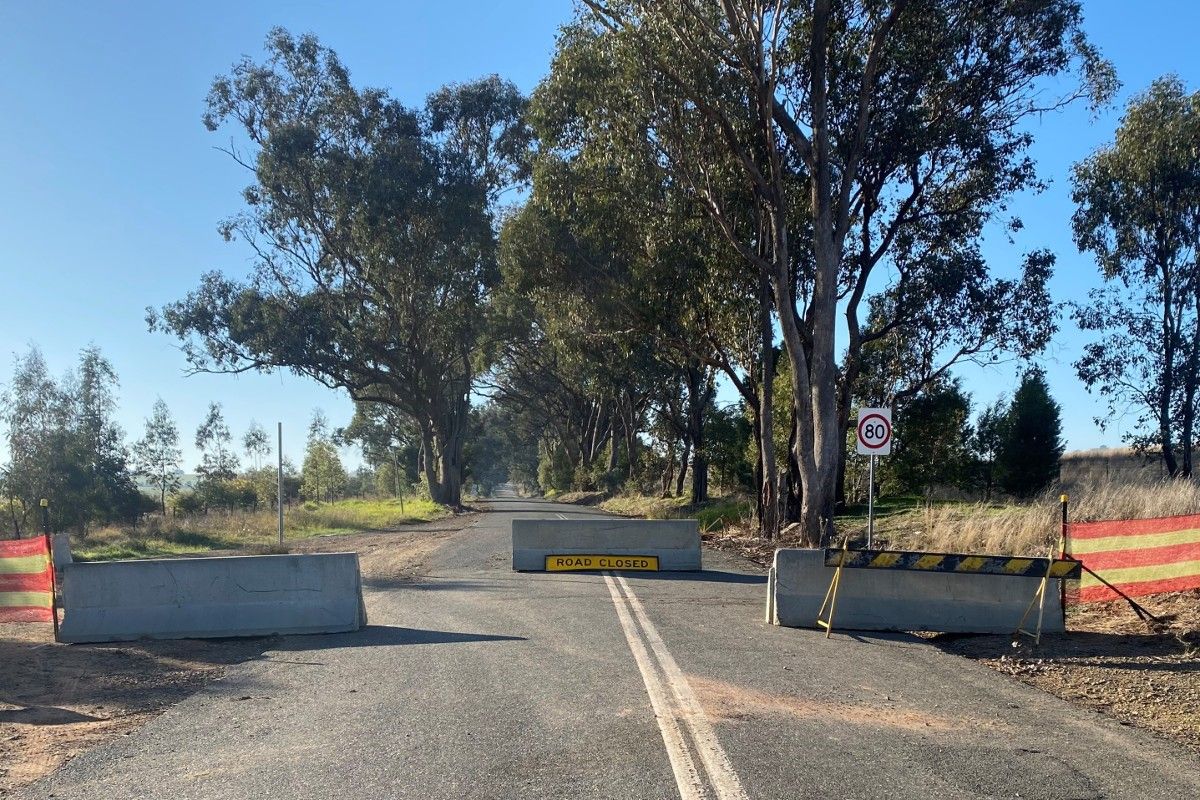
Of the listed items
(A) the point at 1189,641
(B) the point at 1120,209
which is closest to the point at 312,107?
(B) the point at 1120,209

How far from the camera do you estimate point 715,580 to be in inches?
630

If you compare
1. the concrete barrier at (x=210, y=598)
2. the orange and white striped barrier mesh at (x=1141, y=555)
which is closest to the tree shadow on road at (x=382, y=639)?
the concrete barrier at (x=210, y=598)

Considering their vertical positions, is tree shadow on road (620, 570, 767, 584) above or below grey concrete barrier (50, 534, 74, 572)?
below

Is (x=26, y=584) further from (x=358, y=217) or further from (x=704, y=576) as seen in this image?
(x=358, y=217)

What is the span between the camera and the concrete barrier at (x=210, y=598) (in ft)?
34.9

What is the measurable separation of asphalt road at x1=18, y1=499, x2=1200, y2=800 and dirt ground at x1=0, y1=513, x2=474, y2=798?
31 cm

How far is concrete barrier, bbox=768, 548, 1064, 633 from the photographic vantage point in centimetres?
1055

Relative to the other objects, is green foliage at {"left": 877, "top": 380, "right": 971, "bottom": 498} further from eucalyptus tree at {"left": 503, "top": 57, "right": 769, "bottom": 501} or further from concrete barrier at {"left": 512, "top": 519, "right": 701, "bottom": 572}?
concrete barrier at {"left": 512, "top": 519, "right": 701, "bottom": 572}

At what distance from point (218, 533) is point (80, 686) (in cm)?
2587

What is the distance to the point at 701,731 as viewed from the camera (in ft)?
21.0

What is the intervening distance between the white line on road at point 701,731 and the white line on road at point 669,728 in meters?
0.08

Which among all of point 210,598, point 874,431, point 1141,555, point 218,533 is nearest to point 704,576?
point 874,431

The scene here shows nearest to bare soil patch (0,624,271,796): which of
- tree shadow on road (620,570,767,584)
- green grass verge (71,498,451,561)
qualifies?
tree shadow on road (620,570,767,584)

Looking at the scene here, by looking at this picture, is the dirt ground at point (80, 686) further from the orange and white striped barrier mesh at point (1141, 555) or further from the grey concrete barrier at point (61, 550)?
the orange and white striped barrier mesh at point (1141, 555)
